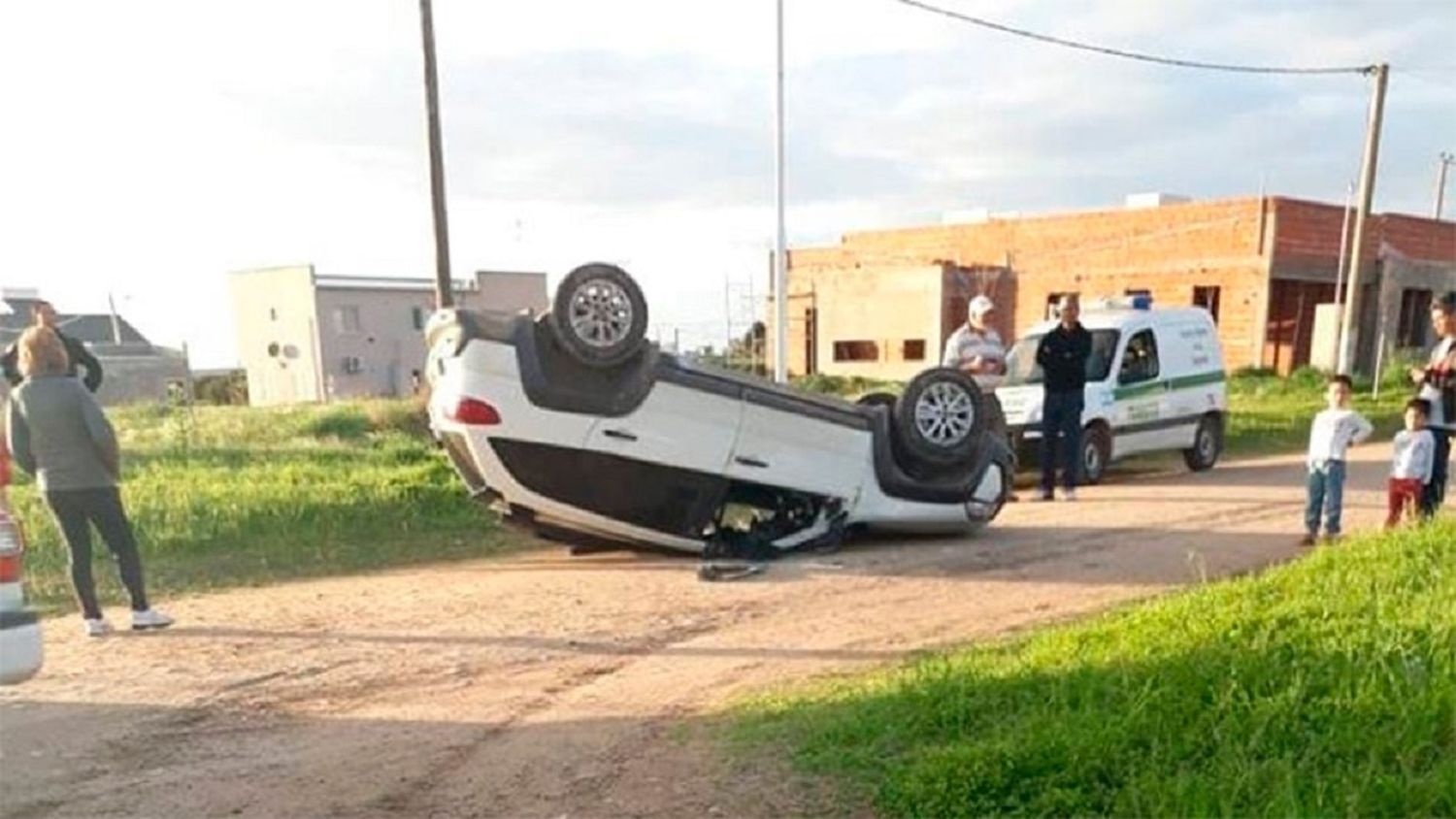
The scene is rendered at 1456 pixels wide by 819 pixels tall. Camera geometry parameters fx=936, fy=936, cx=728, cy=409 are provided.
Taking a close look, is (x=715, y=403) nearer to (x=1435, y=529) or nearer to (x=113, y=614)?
(x=113, y=614)

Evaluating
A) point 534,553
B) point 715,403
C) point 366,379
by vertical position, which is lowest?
point 366,379

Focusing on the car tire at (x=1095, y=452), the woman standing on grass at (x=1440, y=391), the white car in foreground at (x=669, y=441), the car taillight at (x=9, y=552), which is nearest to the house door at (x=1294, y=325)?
the car tire at (x=1095, y=452)

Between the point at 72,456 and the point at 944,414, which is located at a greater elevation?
the point at 72,456

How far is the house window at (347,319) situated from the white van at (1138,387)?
44903mm

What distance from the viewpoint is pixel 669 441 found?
22.2ft

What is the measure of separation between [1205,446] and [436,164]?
1063 cm

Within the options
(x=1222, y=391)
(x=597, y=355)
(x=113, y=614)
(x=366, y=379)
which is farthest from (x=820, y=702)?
(x=366, y=379)

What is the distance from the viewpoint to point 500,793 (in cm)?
348

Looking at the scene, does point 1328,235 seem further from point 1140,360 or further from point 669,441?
point 669,441

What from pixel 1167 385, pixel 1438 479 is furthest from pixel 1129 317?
pixel 1438 479

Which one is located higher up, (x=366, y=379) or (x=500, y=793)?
(x=500, y=793)

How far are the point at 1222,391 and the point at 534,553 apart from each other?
9.99 metres

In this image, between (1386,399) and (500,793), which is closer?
(500,793)

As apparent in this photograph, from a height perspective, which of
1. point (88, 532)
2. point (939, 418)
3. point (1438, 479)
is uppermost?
point (939, 418)
